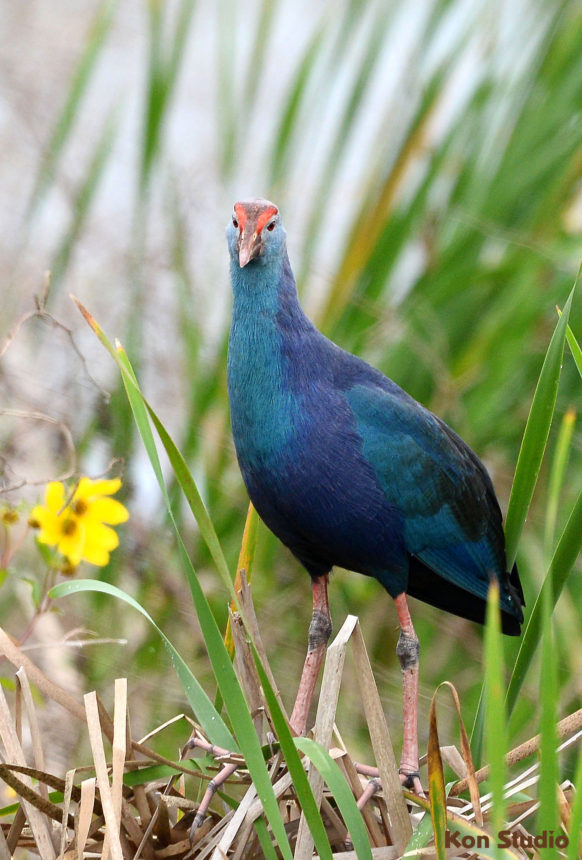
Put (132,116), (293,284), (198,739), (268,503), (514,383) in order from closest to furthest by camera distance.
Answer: (198,739) → (268,503) → (293,284) → (514,383) → (132,116)

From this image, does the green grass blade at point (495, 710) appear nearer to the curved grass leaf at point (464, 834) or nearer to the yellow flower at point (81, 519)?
the curved grass leaf at point (464, 834)

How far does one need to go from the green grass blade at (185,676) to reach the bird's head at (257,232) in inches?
19.7

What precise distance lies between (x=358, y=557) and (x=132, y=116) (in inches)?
104

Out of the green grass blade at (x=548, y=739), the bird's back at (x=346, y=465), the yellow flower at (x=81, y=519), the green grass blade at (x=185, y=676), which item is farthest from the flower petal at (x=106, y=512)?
the green grass blade at (x=548, y=739)

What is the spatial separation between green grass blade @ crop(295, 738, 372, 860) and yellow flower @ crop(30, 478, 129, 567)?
0.58 meters

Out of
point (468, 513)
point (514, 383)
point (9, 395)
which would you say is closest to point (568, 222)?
point (514, 383)

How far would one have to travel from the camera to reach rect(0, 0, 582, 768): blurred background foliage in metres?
2.16

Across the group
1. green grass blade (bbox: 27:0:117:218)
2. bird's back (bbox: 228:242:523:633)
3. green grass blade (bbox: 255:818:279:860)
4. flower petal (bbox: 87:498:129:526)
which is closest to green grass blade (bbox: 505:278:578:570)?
bird's back (bbox: 228:242:523:633)

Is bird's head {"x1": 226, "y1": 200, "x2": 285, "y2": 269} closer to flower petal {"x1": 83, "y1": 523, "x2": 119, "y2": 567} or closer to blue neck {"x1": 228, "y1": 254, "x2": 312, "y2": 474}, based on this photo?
blue neck {"x1": 228, "y1": 254, "x2": 312, "y2": 474}

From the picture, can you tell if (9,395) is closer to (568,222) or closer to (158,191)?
(158,191)

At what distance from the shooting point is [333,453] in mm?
1538

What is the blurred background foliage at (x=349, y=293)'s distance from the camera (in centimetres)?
216

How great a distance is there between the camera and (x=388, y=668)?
2.37 metres

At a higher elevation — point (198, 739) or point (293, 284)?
point (293, 284)
